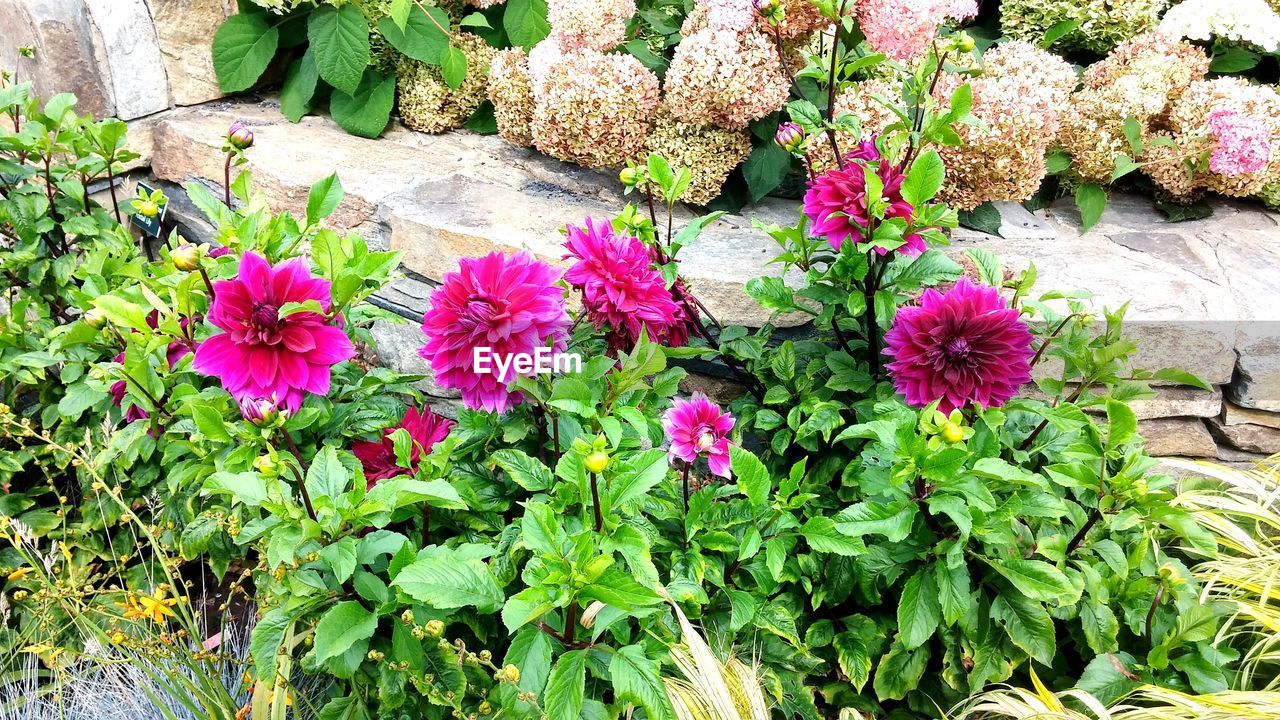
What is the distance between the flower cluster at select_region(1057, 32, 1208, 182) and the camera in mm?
2029

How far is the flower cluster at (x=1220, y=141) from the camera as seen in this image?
6.41ft

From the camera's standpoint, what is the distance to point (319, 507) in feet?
3.36

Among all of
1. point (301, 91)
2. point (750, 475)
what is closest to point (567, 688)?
point (750, 475)

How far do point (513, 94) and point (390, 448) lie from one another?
3.97ft

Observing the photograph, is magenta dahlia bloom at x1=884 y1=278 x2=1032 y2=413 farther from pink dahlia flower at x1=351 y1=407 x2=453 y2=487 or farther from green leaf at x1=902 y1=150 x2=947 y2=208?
pink dahlia flower at x1=351 y1=407 x2=453 y2=487

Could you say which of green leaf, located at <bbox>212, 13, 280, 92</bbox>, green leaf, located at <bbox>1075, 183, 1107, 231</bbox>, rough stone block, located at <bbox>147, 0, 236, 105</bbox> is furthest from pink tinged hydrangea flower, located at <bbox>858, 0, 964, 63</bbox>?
rough stone block, located at <bbox>147, 0, 236, 105</bbox>

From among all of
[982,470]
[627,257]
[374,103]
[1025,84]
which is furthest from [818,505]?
[374,103]

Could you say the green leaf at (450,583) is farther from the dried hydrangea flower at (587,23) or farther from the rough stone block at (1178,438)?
the rough stone block at (1178,438)

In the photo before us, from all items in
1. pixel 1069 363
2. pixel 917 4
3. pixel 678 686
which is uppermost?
pixel 917 4

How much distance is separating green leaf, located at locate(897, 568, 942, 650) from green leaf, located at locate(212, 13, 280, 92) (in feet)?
7.82

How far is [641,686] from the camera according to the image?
3.37ft

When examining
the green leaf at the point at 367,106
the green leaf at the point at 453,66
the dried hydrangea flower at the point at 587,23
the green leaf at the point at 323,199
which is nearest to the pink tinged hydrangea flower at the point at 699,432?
the green leaf at the point at 323,199

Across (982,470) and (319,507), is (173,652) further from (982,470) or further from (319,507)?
(982,470)

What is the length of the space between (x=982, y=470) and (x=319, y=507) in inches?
36.1
